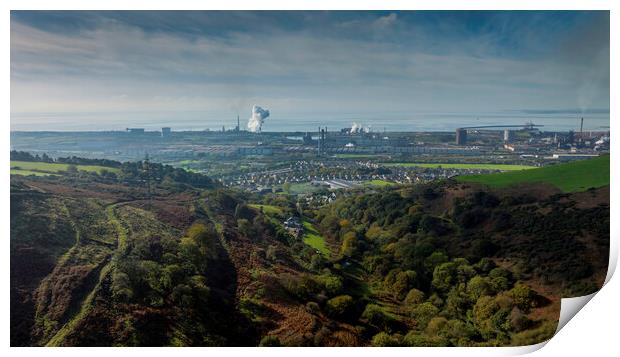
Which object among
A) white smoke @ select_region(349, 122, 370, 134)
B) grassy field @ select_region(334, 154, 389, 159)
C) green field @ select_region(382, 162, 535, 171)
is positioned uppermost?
white smoke @ select_region(349, 122, 370, 134)

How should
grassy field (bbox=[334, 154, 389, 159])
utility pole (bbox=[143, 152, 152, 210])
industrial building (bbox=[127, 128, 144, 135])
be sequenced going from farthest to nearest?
grassy field (bbox=[334, 154, 389, 159]) < industrial building (bbox=[127, 128, 144, 135]) < utility pole (bbox=[143, 152, 152, 210])

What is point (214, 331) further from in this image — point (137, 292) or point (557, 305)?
point (557, 305)

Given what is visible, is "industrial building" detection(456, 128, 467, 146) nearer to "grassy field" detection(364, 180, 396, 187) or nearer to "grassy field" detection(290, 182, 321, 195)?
"grassy field" detection(364, 180, 396, 187)

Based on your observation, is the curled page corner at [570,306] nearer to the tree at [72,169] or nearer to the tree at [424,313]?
the tree at [424,313]

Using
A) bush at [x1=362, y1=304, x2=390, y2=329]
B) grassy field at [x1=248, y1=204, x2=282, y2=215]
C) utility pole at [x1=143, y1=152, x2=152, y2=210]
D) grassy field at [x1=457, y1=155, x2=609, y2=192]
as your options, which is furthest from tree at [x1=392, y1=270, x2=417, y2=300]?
utility pole at [x1=143, y1=152, x2=152, y2=210]

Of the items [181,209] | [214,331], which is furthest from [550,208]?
[181,209]

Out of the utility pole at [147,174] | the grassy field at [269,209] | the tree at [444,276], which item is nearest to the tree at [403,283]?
the tree at [444,276]
